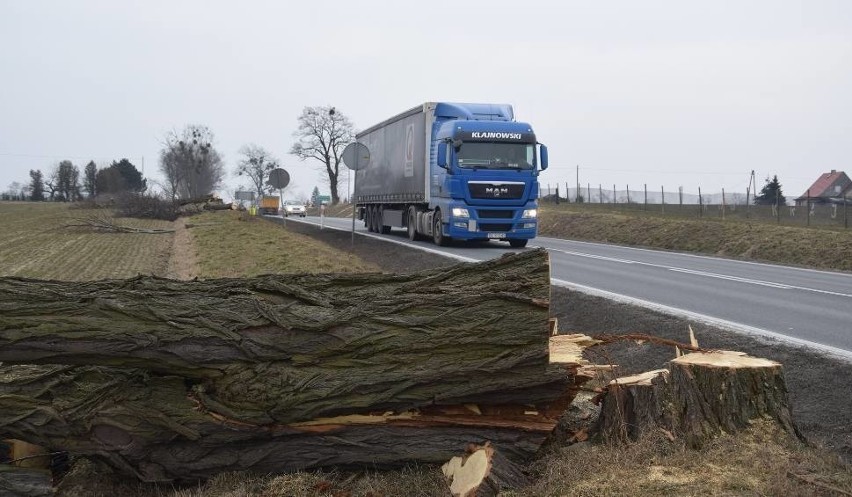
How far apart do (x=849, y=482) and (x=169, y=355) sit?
383cm

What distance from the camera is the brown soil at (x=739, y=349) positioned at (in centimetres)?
557

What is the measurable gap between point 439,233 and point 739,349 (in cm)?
1523

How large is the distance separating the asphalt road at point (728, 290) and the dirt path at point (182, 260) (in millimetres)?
5905

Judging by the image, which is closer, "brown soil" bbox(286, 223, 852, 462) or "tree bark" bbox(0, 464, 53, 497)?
"tree bark" bbox(0, 464, 53, 497)

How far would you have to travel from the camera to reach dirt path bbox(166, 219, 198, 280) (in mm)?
17258

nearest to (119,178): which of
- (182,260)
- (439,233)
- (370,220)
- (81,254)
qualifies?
(370,220)

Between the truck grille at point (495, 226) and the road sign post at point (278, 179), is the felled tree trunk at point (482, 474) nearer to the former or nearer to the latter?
the truck grille at point (495, 226)

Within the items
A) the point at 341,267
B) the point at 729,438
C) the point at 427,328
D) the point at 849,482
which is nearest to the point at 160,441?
the point at 427,328

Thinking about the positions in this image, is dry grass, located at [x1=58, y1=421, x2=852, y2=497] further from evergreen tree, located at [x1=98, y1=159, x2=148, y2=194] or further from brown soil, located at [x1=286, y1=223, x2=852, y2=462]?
evergreen tree, located at [x1=98, y1=159, x2=148, y2=194]

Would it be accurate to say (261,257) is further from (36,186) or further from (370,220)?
(36,186)

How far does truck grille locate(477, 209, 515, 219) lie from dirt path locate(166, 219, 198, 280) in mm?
7194

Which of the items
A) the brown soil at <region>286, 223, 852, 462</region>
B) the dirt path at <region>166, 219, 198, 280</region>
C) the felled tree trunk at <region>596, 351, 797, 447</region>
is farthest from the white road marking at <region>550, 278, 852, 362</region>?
the dirt path at <region>166, 219, 198, 280</region>

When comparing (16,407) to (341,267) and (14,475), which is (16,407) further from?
(341,267)

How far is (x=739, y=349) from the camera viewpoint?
7.76 meters
